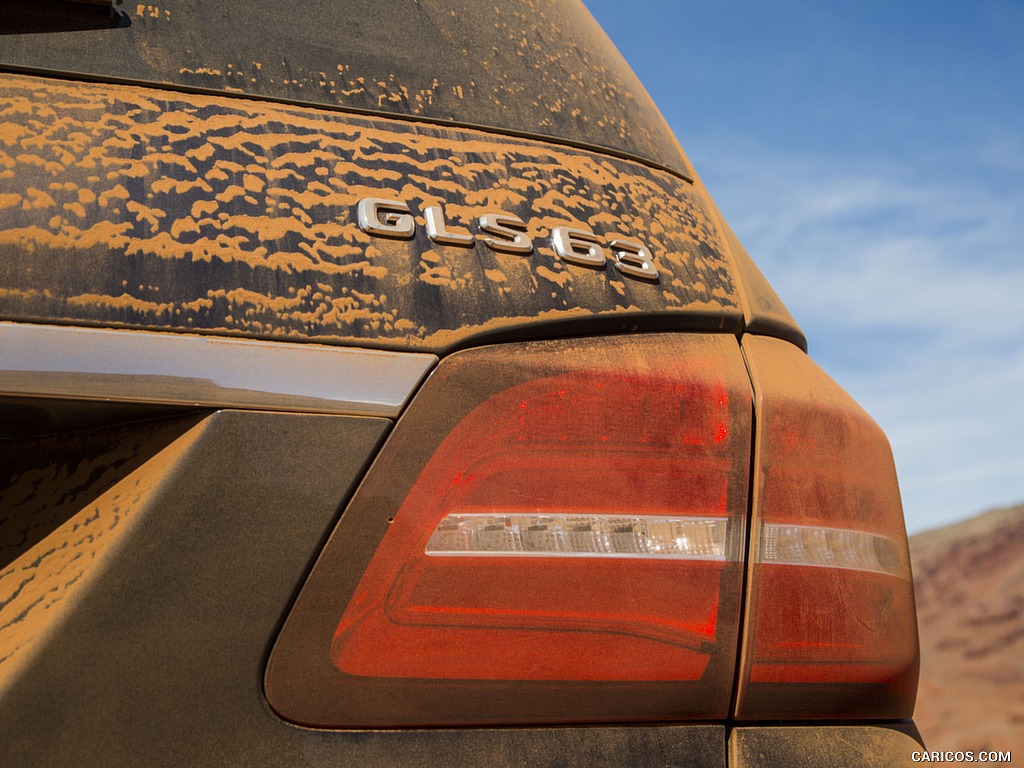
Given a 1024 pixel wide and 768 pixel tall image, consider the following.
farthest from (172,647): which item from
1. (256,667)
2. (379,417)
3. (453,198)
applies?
(453,198)

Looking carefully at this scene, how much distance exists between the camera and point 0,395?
98cm

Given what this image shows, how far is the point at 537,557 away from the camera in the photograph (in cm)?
109

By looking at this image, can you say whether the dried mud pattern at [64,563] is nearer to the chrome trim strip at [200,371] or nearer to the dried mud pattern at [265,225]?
the chrome trim strip at [200,371]

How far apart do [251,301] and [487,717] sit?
1.77 feet

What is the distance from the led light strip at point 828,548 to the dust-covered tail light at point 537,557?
5cm

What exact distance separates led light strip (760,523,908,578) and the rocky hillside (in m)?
9.24

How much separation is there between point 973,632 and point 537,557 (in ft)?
47.9

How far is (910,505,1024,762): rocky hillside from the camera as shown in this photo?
34.3 feet

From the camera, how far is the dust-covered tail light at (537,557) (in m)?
1.05

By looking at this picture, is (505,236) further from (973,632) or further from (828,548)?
(973,632)

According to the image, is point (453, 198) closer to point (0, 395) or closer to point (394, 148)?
point (394, 148)

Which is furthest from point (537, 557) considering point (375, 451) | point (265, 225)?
point (265, 225)

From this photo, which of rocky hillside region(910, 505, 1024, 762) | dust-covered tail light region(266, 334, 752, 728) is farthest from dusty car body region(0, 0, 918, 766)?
rocky hillside region(910, 505, 1024, 762)

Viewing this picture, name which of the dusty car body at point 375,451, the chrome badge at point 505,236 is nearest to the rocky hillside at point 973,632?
the dusty car body at point 375,451
